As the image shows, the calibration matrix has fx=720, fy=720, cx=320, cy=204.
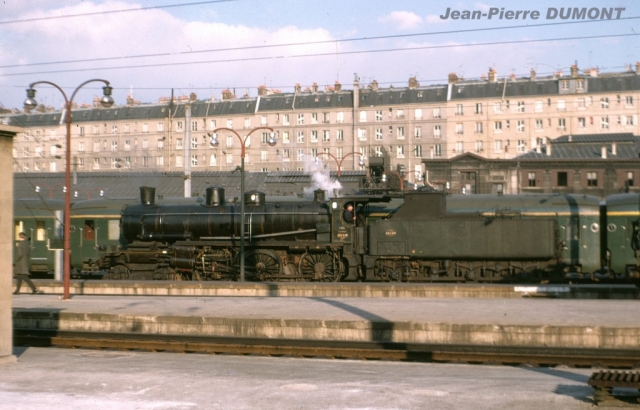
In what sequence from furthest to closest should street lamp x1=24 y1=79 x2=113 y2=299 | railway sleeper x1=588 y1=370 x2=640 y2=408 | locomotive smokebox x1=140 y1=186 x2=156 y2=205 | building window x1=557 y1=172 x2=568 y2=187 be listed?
building window x1=557 y1=172 x2=568 y2=187 → locomotive smokebox x1=140 y1=186 x2=156 y2=205 → street lamp x1=24 y1=79 x2=113 y2=299 → railway sleeper x1=588 y1=370 x2=640 y2=408

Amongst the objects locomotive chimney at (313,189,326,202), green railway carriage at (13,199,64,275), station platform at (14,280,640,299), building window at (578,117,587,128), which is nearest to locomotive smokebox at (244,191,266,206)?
locomotive chimney at (313,189,326,202)

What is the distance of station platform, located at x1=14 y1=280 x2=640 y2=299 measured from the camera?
22.1 m

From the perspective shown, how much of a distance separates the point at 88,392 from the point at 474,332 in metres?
7.63

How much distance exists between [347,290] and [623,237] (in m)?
10.9

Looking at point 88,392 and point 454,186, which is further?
point 454,186

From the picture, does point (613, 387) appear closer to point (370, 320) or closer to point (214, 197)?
point (370, 320)

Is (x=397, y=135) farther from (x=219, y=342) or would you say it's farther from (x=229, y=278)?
(x=219, y=342)

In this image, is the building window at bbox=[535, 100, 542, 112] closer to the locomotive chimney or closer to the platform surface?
the locomotive chimney

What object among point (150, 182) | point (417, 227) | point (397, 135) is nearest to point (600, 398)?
point (417, 227)

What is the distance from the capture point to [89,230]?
3067 cm

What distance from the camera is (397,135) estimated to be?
88125mm

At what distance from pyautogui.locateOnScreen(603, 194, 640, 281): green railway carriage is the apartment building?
179ft

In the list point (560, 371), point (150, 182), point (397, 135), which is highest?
point (397, 135)

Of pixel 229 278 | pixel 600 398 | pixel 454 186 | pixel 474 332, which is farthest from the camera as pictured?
Answer: pixel 454 186
